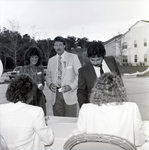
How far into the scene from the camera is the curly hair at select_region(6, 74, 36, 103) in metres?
1.38

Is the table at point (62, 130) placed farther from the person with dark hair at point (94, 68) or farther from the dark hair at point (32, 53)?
the dark hair at point (32, 53)

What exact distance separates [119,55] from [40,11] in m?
0.97

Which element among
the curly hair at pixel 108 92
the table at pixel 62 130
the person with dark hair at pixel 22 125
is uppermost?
the curly hair at pixel 108 92

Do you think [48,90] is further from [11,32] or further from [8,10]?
[8,10]

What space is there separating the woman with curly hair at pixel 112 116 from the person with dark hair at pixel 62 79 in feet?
3.71

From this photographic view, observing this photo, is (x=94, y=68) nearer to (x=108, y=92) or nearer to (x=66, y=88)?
(x=66, y=88)

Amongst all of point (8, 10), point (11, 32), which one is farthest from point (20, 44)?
point (8, 10)

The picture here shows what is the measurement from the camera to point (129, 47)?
214 cm

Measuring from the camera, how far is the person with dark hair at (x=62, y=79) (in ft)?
7.98

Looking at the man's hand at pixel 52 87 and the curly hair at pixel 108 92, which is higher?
the curly hair at pixel 108 92

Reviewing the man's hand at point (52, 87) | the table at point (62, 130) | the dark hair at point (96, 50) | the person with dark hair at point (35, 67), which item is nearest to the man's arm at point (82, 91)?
the dark hair at point (96, 50)

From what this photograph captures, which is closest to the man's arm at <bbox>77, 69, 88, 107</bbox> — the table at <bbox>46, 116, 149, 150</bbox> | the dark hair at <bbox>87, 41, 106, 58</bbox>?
the dark hair at <bbox>87, 41, 106, 58</bbox>

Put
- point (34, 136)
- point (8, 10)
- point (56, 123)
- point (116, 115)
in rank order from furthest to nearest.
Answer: point (8, 10) < point (56, 123) < point (34, 136) < point (116, 115)

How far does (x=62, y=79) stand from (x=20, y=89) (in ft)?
3.58
